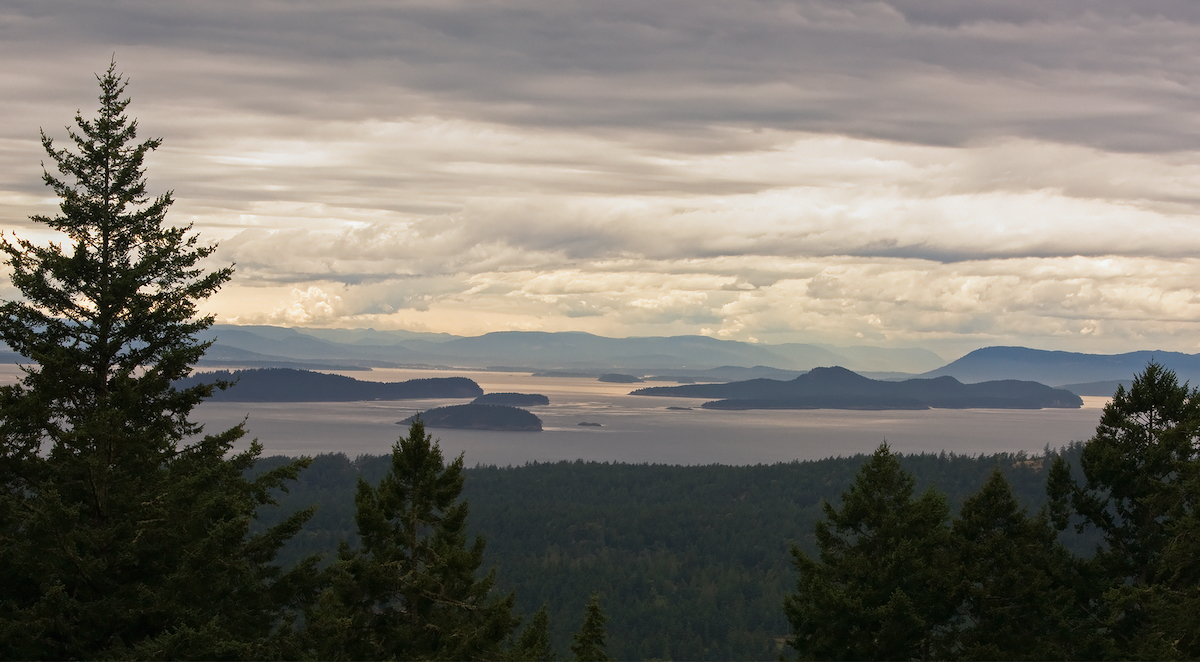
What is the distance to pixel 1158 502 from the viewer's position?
2503cm

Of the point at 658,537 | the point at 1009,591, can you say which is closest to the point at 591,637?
the point at 1009,591

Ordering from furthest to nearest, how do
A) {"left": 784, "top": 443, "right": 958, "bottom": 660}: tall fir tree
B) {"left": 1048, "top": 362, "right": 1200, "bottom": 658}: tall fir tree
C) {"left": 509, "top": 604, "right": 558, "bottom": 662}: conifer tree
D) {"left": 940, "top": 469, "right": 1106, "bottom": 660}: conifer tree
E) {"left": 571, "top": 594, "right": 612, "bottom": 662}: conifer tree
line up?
{"left": 571, "top": 594, "right": 612, "bottom": 662}: conifer tree < {"left": 784, "top": 443, "right": 958, "bottom": 660}: tall fir tree < {"left": 940, "top": 469, "right": 1106, "bottom": 660}: conifer tree < {"left": 509, "top": 604, "right": 558, "bottom": 662}: conifer tree < {"left": 1048, "top": 362, "right": 1200, "bottom": 658}: tall fir tree

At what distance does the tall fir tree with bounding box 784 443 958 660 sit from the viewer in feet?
83.8

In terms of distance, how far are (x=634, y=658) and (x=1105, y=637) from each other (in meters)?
68.6

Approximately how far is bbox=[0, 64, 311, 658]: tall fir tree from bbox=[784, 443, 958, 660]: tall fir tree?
1427 cm

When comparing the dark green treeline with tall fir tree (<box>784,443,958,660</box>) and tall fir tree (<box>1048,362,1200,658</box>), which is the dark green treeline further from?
tall fir tree (<box>784,443,958,660</box>)

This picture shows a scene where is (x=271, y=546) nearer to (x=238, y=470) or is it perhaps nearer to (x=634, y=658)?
(x=238, y=470)

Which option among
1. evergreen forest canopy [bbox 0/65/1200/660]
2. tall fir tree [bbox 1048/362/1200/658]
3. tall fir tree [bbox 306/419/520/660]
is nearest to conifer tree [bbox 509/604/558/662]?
evergreen forest canopy [bbox 0/65/1200/660]

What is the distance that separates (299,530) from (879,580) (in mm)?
15433

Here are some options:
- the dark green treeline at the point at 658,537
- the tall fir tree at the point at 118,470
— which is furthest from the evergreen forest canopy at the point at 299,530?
the dark green treeline at the point at 658,537

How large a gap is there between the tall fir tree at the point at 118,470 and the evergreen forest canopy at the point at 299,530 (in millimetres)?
47

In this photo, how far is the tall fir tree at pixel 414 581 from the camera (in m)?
20.4

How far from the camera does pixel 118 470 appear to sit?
1695 cm

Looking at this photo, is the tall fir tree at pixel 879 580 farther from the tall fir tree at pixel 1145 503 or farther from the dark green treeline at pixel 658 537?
the dark green treeline at pixel 658 537
